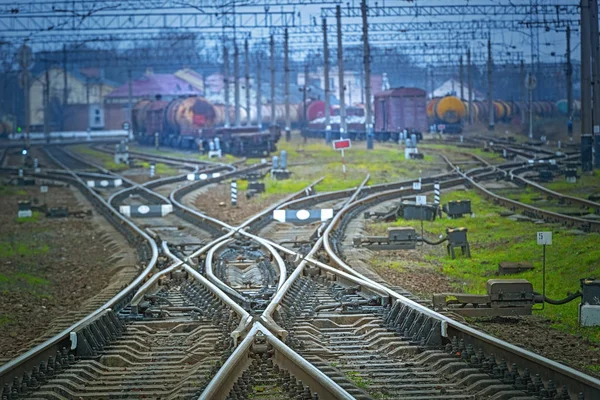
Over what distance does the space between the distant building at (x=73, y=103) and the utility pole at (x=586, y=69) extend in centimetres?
8574

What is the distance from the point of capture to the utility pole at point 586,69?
1384 inches

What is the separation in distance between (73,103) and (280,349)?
4568 inches

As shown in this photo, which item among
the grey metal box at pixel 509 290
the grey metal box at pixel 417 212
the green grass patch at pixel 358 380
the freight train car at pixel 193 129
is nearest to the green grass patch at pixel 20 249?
the grey metal box at pixel 417 212

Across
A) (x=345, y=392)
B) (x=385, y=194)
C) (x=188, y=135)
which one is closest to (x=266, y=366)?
(x=345, y=392)

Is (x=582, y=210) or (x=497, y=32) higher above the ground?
(x=497, y=32)

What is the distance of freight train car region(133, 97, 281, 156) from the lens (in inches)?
2158

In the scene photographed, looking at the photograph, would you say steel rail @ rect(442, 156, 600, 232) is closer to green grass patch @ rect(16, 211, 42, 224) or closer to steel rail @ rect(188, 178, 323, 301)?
steel rail @ rect(188, 178, 323, 301)

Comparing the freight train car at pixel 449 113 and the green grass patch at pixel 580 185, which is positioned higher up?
the freight train car at pixel 449 113

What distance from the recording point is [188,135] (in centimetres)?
6356

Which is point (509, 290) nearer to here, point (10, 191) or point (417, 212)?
point (417, 212)

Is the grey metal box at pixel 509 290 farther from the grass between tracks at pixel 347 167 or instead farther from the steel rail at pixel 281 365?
the grass between tracks at pixel 347 167

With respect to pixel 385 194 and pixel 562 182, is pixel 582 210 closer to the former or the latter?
pixel 385 194

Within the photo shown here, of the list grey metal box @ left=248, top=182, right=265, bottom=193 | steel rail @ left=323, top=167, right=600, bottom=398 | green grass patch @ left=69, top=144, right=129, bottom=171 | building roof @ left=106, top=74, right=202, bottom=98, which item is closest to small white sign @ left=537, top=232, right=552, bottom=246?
steel rail @ left=323, top=167, right=600, bottom=398

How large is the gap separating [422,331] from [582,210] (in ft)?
47.7
